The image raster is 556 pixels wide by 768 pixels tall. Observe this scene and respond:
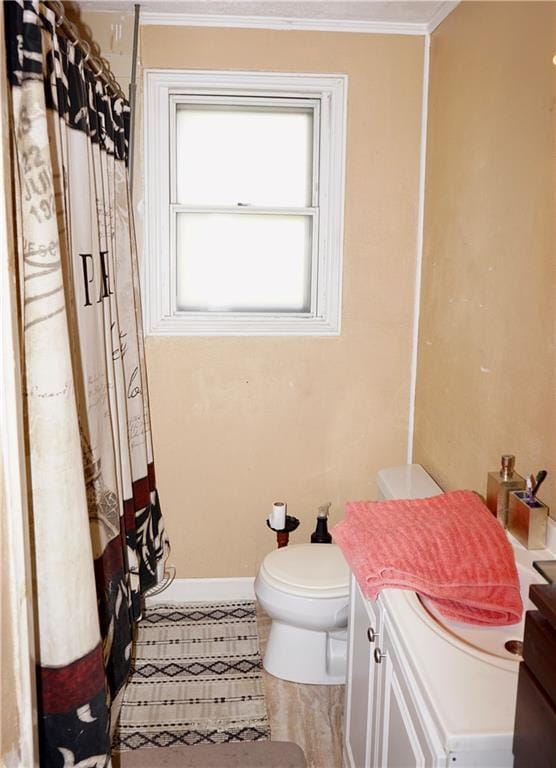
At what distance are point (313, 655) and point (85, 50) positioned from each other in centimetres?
201

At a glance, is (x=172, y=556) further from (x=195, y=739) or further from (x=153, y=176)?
(x=153, y=176)

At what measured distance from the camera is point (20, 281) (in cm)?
141

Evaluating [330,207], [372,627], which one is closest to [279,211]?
[330,207]

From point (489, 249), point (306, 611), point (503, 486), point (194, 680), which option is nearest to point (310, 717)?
point (306, 611)

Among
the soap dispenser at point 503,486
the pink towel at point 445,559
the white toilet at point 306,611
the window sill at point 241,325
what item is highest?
the window sill at point 241,325

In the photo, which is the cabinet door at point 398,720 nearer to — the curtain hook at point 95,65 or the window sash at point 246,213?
the window sash at point 246,213

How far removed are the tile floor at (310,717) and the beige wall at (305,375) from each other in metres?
0.68

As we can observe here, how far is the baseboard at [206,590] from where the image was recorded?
10.00ft

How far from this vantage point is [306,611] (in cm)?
234

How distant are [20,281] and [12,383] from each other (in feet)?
0.76

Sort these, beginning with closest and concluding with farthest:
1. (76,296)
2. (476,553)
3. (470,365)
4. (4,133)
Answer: (4,133)
(476,553)
(76,296)
(470,365)

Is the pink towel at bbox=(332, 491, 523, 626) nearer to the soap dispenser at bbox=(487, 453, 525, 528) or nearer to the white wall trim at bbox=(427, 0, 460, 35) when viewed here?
the soap dispenser at bbox=(487, 453, 525, 528)

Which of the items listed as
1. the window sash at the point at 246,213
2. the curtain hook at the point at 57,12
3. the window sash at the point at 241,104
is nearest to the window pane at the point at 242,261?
the window sash at the point at 246,213

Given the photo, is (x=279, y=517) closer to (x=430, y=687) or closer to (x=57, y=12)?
(x=430, y=687)
